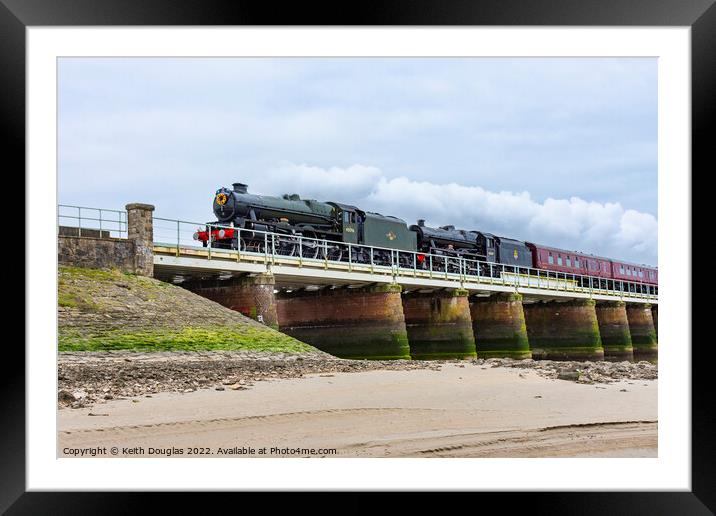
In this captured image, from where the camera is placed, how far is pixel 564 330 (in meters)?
40.0

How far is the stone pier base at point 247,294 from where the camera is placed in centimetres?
2047

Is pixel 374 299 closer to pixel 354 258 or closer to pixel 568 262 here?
pixel 354 258

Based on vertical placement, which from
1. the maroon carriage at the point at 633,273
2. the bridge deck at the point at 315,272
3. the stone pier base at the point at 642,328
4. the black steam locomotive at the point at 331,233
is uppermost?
the black steam locomotive at the point at 331,233

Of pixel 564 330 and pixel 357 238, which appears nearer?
pixel 357 238

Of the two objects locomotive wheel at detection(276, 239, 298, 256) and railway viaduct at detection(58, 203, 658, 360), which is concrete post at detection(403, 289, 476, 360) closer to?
railway viaduct at detection(58, 203, 658, 360)

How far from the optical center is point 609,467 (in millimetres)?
7309

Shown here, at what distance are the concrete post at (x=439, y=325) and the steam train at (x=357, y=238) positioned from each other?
1.57 metres

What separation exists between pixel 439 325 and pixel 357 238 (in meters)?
5.29
